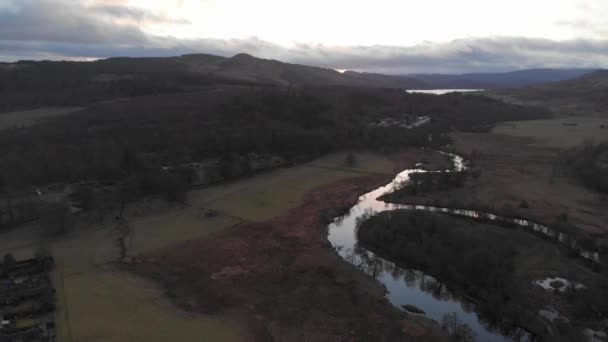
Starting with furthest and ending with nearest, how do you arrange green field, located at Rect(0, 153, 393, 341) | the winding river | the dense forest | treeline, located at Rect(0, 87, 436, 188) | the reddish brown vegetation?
the dense forest
treeline, located at Rect(0, 87, 436, 188)
the winding river
the reddish brown vegetation
green field, located at Rect(0, 153, 393, 341)

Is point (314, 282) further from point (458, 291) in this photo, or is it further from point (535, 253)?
point (535, 253)

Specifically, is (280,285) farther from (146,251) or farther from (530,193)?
(530,193)

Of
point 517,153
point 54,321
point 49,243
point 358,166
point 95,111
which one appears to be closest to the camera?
point 54,321

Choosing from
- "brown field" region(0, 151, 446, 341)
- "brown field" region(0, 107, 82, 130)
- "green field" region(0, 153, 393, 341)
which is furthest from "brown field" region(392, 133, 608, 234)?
"brown field" region(0, 107, 82, 130)

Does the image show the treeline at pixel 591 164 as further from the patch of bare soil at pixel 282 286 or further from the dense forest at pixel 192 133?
the patch of bare soil at pixel 282 286

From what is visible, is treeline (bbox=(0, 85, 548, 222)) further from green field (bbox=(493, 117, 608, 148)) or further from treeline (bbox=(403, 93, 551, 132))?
green field (bbox=(493, 117, 608, 148))

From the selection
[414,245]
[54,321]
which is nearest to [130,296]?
[54,321]
